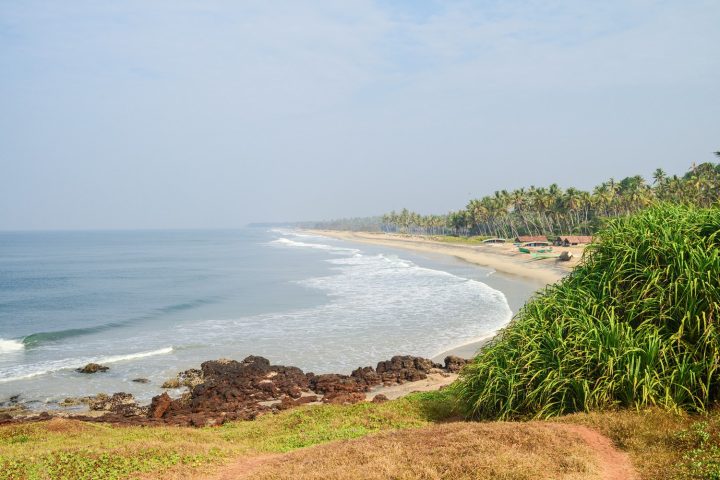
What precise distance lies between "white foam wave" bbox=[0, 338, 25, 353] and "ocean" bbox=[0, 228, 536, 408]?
0.05m

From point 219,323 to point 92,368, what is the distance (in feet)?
36.8

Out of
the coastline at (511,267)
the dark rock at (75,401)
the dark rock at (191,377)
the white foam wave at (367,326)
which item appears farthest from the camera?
the white foam wave at (367,326)

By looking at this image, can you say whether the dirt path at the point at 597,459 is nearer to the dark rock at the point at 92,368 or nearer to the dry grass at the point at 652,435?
the dry grass at the point at 652,435

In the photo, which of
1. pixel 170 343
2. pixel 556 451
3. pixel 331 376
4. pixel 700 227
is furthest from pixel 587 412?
pixel 170 343

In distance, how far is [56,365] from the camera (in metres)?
24.0

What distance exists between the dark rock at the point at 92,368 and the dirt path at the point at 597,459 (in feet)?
53.4

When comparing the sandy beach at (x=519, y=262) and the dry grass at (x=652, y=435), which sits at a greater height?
the dry grass at (x=652, y=435)

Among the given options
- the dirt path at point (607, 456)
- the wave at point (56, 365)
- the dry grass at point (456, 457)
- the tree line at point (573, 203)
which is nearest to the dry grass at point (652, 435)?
the dirt path at point (607, 456)

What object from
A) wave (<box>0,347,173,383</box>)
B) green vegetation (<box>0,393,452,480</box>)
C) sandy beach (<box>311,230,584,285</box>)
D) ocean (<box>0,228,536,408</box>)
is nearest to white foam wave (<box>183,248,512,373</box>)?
ocean (<box>0,228,536,408</box>)

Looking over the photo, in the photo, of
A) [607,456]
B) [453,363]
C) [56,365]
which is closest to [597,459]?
[607,456]

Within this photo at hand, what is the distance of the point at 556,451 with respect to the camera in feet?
23.9

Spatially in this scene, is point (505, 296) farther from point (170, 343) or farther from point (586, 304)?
point (586, 304)

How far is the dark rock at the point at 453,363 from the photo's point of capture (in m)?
20.8

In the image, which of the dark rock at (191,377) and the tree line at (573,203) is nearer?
the dark rock at (191,377)
